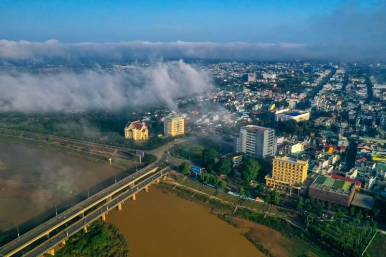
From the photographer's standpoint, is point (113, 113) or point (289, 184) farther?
point (113, 113)

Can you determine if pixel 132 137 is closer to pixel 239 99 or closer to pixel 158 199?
pixel 158 199

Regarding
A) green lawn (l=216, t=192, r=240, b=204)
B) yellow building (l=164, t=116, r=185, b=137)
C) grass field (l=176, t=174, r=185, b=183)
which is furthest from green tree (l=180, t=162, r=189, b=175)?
yellow building (l=164, t=116, r=185, b=137)

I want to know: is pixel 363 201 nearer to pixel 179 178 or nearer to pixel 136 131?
pixel 179 178

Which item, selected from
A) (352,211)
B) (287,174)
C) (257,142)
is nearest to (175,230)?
(287,174)

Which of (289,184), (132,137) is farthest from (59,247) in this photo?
(132,137)

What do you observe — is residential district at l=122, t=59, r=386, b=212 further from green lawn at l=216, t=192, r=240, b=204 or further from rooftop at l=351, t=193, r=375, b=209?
green lawn at l=216, t=192, r=240, b=204
